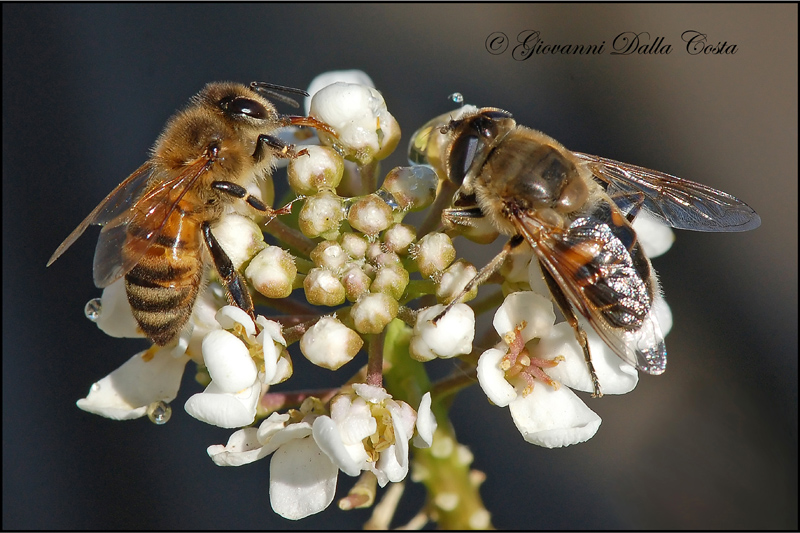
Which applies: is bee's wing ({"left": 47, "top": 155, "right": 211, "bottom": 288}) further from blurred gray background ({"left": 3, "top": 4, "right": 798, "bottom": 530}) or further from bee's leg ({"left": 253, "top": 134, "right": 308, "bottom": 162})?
blurred gray background ({"left": 3, "top": 4, "right": 798, "bottom": 530})

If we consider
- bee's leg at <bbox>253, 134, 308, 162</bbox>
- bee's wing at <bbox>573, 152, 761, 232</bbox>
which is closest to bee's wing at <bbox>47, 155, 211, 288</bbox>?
bee's leg at <bbox>253, 134, 308, 162</bbox>

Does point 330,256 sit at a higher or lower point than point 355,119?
lower

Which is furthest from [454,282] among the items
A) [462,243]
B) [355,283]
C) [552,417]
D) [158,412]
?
[462,243]

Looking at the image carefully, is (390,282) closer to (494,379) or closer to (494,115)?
(494,379)

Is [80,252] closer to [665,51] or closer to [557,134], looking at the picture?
[557,134]

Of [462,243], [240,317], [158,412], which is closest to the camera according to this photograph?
[240,317]

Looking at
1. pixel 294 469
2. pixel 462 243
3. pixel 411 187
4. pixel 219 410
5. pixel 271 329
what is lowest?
pixel 462 243

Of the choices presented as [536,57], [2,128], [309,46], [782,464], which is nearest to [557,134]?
[536,57]

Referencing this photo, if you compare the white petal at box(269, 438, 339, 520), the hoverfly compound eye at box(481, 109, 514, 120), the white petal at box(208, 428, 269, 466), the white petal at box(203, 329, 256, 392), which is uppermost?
the hoverfly compound eye at box(481, 109, 514, 120)
